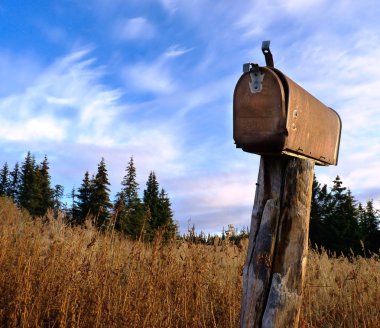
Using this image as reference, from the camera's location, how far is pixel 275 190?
2.06m

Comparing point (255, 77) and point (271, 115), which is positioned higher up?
point (255, 77)

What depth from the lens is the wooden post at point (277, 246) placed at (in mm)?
1979

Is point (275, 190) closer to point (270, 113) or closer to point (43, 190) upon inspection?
point (270, 113)

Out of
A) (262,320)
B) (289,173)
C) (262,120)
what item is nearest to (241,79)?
(262,120)

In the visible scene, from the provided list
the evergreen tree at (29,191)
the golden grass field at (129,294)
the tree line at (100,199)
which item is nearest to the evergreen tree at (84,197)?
the tree line at (100,199)

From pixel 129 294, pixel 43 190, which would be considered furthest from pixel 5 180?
pixel 129 294

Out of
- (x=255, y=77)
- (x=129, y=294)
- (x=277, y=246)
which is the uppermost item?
(x=255, y=77)

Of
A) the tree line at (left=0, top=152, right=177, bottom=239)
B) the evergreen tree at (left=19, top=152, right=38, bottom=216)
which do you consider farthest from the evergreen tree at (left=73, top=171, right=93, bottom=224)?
the evergreen tree at (left=19, top=152, right=38, bottom=216)

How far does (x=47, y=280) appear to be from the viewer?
4.27 meters

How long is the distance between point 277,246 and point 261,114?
654 millimetres

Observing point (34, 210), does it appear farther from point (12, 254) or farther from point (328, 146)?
point (328, 146)

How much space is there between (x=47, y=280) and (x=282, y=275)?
3.06 metres

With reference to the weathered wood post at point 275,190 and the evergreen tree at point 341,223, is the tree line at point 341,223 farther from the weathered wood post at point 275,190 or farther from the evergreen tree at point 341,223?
the weathered wood post at point 275,190

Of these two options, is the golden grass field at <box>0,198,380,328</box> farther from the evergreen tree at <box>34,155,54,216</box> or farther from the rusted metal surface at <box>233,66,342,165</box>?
the evergreen tree at <box>34,155,54,216</box>
